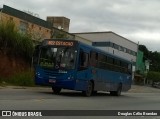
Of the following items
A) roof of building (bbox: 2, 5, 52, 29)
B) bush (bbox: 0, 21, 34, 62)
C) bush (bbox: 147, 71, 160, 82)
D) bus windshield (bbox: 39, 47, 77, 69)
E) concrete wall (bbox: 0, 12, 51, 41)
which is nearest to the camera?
bus windshield (bbox: 39, 47, 77, 69)

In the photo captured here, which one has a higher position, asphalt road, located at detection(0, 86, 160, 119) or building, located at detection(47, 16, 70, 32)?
building, located at detection(47, 16, 70, 32)

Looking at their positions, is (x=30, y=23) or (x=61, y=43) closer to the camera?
(x=61, y=43)

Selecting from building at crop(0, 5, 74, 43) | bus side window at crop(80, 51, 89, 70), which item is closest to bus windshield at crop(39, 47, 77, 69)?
bus side window at crop(80, 51, 89, 70)

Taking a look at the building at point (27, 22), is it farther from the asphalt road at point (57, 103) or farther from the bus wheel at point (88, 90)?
the asphalt road at point (57, 103)

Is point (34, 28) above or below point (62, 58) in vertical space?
above

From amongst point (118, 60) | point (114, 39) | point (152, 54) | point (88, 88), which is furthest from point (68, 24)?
point (152, 54)

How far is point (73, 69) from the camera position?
2684cm

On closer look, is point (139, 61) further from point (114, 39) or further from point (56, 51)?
point (56, 51)

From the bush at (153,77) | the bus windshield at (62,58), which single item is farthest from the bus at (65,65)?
the bush at (153,77)

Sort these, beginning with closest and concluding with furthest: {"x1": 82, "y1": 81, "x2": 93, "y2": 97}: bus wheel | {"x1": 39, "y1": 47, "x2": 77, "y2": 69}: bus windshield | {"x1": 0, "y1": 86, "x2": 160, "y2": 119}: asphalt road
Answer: {"x1": 0, "y1": 86, "x2": 160, "y2": 119}: asphalt road < {"x1": 39, "y1": 47, "x2": 77, "y2": 69}: bus windshield < {"x1": 82, "y1": 81, "x2": 93, "y2": 97}: bus wheel

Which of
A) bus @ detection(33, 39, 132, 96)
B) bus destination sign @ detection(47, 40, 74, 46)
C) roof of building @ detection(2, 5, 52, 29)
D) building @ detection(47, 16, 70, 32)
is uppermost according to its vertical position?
building @ detection(47, 16, 70, 32)

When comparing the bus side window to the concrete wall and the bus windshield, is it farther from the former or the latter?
the concrete wall

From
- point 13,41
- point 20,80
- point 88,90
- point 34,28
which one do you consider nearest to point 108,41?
point 34,28

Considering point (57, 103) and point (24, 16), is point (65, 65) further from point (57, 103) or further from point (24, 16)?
point (24, 16)
